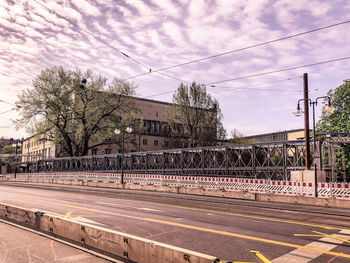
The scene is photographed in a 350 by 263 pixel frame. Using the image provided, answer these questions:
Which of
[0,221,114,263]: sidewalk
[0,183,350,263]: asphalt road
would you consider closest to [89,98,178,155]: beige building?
[0,183,350,263]: asphalt road

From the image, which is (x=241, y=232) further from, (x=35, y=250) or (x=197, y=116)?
(x=197, y=116)

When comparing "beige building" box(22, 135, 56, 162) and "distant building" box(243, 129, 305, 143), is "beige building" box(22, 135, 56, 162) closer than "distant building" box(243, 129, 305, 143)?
Yes

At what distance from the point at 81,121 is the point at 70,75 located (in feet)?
25.9

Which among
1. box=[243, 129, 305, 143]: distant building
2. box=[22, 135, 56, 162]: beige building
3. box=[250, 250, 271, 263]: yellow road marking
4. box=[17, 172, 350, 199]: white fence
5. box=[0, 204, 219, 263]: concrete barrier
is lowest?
box=[17, 172, 350, 199]: white fence

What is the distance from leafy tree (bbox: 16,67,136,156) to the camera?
1896 inches

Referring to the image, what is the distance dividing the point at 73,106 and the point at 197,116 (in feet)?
73.2

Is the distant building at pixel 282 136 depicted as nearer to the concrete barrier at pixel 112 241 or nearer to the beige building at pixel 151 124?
the beige building at pixel 151 124

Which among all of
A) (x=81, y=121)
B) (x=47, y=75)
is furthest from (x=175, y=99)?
(x=47, y=75)

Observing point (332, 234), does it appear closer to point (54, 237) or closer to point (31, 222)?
point (54, 237)

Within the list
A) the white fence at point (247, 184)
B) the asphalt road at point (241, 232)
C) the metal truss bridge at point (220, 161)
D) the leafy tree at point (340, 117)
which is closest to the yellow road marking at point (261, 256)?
the asphalt road at point (241, 232)

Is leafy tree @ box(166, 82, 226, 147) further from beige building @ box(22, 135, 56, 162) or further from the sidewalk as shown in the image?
the sidewalk

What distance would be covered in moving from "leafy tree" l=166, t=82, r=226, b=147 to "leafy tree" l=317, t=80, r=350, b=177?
66.4 feet

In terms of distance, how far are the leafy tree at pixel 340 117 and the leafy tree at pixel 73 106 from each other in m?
31.0

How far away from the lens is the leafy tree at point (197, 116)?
55.9 metres
